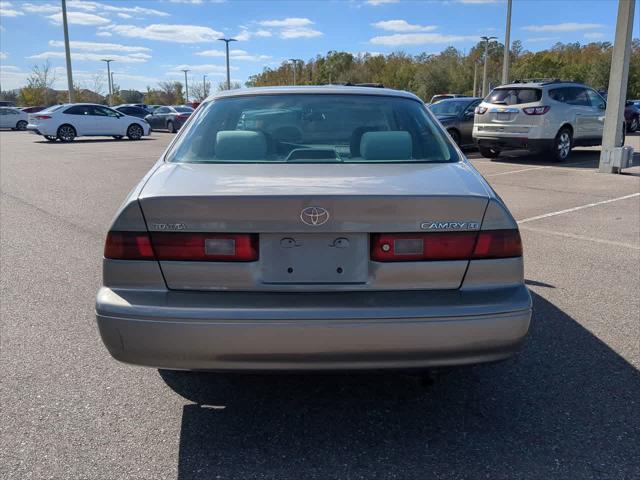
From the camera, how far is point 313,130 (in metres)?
3.83

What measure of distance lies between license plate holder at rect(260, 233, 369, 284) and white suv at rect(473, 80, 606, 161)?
12.4 m

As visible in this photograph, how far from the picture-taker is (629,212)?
8.46 metres

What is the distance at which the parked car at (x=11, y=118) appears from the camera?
Result: 3831 centimetres

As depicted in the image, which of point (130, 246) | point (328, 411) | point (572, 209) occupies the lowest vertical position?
point (328, 411)

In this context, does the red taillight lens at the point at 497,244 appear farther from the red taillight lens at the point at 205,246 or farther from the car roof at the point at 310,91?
the car roof at the point at 310,91

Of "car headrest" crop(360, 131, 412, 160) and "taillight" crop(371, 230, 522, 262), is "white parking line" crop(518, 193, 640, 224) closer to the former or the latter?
"car headrest" crop(360, 131, 412, 160)

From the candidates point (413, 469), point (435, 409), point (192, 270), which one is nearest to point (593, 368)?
point (435, 409)

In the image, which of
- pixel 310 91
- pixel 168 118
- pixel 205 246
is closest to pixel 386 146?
pixel 310 91

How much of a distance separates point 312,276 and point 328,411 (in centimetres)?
91

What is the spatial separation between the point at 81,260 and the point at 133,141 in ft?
68.6

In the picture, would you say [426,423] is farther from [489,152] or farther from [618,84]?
[489,152]

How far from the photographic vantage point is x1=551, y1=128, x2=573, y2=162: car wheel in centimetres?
1412

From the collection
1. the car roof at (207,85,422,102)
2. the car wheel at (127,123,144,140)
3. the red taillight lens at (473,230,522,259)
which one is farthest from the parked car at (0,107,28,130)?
the red taillight lens at (473,230,522,259)

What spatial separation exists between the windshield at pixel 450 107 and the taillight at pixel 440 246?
47.9ft
